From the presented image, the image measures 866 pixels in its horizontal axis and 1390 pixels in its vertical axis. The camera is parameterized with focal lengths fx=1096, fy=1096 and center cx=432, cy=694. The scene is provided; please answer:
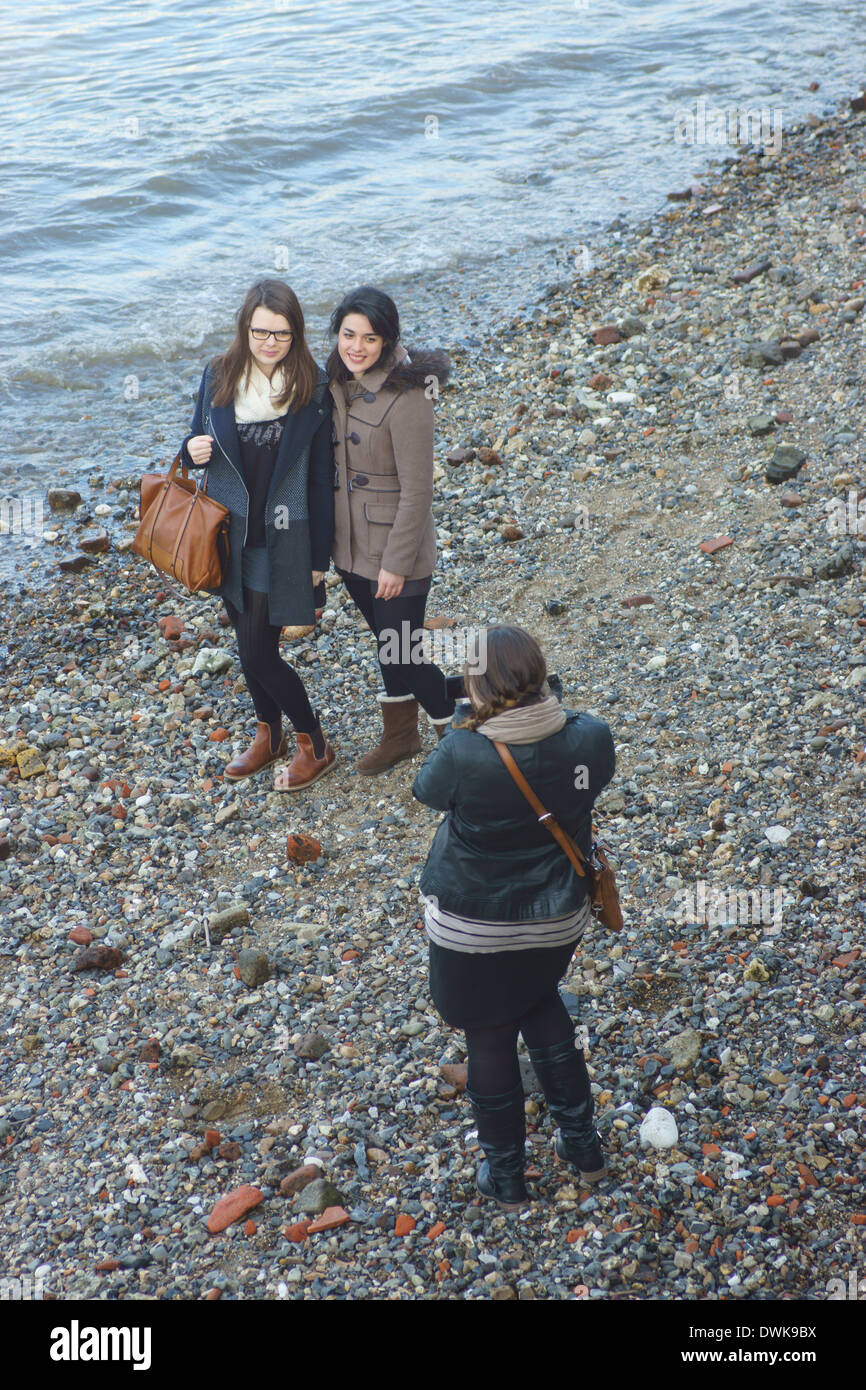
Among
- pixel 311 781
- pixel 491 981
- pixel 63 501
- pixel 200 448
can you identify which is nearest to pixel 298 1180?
pixel 491 981

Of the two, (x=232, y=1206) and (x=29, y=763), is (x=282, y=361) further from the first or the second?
(x=232, y=1206)

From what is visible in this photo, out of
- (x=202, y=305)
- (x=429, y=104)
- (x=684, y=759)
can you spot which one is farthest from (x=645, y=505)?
(x=429, y=104)

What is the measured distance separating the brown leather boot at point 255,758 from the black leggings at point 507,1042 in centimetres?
272

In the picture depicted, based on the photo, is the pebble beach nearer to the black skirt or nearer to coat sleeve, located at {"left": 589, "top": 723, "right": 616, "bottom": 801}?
the black skirt

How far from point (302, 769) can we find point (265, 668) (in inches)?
25.9

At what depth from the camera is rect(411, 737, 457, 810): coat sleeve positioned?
114 inches

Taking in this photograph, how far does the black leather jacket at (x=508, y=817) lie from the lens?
9.48 feet

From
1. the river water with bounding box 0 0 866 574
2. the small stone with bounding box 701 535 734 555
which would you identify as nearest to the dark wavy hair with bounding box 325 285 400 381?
the small stone with bounding box 701 535 734 555

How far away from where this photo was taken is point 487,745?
9.44 ft

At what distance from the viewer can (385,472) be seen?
15.5 feet

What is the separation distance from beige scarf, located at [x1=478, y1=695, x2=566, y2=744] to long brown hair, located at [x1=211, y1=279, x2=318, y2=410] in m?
2.27

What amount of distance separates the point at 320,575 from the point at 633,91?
57.5 feet

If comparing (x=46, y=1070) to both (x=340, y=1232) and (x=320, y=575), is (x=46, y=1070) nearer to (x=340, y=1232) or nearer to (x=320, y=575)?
(x=340, y=1232)

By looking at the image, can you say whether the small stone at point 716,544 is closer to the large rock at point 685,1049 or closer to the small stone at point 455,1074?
the large rock at point 685,1049
